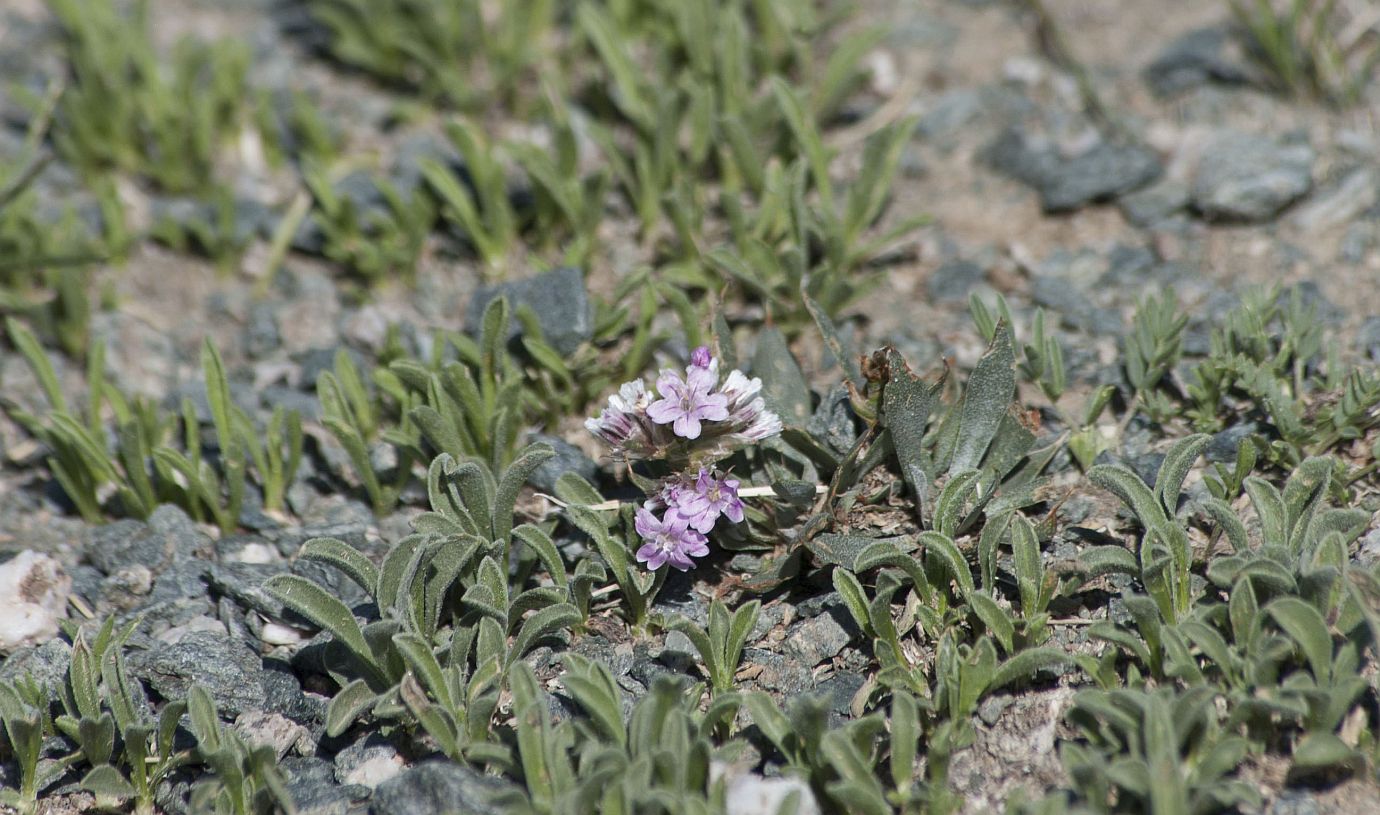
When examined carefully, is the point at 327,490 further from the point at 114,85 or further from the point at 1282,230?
the point at 1282,230

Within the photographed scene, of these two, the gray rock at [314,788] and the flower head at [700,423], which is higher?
the flower head at [700,423]

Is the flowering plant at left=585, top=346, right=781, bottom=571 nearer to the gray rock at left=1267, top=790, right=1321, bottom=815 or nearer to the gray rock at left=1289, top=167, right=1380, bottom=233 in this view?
the gray rock at left=1267, top=790, right=1321, bottom=815

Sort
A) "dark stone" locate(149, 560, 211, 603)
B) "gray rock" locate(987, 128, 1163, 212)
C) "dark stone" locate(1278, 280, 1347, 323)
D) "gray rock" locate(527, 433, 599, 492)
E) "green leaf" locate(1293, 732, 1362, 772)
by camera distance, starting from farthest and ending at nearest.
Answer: "gray rock" locate(987, 128, 1163, 212) < "dark stone" locate(1278, 280, 1347, 323) < "gray rock" locate(527, 433, 599, 492) < "dark stone" locate(149, 560, 211, 603) < "green leaf" locate(1293, 732, 1362, 772)

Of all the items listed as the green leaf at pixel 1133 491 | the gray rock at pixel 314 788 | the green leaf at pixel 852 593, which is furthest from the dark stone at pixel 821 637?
the gray rock at pixel 314 788

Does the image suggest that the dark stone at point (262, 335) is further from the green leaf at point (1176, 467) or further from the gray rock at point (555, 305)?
the green leaf at point (1176, 467)

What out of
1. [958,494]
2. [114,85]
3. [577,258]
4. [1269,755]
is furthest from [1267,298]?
[114,85]

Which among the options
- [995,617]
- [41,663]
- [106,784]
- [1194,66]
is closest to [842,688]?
[995,617]

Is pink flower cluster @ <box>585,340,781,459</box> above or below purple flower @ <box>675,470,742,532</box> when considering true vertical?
above

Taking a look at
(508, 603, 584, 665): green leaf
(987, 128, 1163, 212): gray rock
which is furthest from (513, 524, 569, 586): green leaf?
(987, 128, 1163, 212): gray rock
